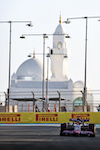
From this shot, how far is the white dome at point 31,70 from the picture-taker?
424 ft

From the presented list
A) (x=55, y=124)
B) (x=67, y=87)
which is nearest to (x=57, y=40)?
(x=67, y=87)

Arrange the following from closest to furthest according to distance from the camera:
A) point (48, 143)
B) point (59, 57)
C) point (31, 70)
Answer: point (48, 143)
point (31, 70)
point (59, 57)

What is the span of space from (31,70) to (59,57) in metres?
7.92

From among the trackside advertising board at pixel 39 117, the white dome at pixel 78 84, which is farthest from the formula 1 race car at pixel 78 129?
the white dome at pixel 78 84

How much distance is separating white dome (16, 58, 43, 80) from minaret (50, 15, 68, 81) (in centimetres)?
361

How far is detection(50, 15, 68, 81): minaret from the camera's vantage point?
12850cm

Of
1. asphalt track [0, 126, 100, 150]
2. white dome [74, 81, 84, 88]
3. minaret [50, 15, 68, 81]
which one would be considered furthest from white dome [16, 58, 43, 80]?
asphalt track [0, 126, 100, 150]

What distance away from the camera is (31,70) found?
130 m

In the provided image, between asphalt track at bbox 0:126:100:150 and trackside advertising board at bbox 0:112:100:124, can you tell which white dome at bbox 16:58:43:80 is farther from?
asphalt track at bbox 0:126:100:150

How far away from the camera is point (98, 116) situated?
3966 cm

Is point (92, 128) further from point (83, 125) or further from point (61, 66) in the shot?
point (61, 66)

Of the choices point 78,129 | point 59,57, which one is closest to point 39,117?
point 78,129

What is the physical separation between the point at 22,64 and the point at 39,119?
304 feet

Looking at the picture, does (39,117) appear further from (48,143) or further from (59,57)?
(59,57)
